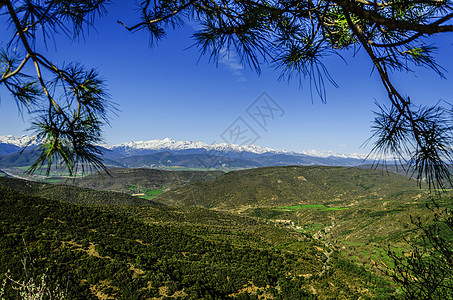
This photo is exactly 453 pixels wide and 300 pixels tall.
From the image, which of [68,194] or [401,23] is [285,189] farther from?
[401,23]

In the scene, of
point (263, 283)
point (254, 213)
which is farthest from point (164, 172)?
point (263, 283)

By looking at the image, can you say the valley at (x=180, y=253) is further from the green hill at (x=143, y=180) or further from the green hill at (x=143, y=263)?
the green hill at (x=143, y=180)

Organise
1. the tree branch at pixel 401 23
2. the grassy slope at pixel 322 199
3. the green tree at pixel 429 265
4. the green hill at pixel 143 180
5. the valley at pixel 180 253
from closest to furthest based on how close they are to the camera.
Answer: the tree branch at pixel 401 23, the green tree at pixel 429 265, the valley at pixel 180 253, the grassy slope at pixel 322 199, the green hill at pixel 143 180

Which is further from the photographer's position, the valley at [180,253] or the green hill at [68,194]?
the green hill at [68,194]

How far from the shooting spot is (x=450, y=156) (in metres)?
1.69

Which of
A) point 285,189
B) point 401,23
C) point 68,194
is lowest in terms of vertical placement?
point 285,189

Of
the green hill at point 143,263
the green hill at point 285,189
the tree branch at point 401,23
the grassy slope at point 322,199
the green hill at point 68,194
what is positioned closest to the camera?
the tree branch at point 401,23

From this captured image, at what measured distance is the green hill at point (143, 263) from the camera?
1278 centimetres

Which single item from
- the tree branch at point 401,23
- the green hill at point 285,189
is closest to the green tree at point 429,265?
the tree branch at point 401,23

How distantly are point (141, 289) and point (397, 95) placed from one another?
56.4 feet

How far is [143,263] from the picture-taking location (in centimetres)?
1695

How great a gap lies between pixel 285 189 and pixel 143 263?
99.7 meters

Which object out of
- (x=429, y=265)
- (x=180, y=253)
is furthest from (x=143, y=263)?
(x=429, y=265)

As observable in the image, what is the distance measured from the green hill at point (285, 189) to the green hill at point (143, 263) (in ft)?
208
